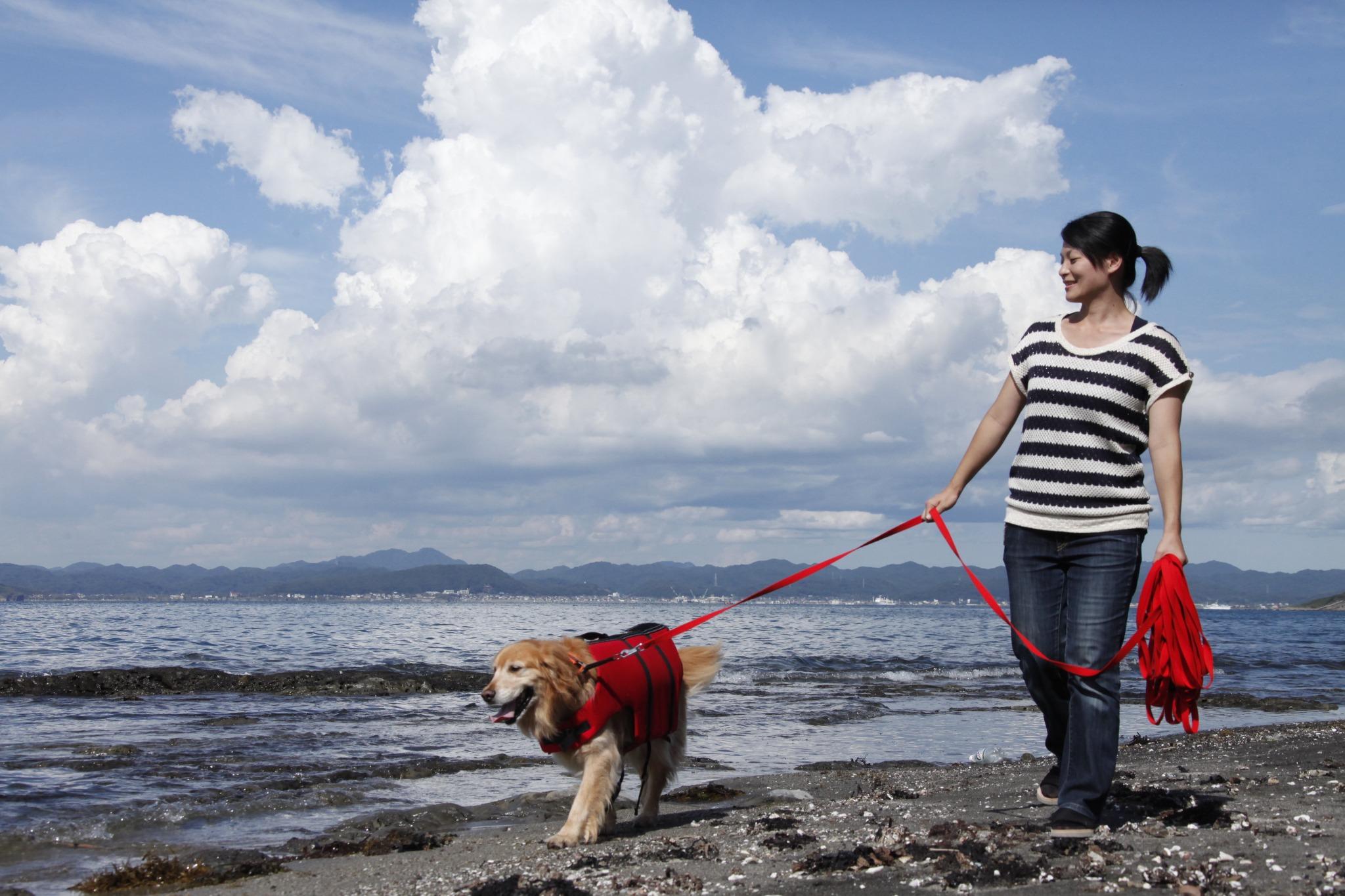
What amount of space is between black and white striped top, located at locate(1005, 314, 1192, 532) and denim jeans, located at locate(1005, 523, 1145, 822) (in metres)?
0.10

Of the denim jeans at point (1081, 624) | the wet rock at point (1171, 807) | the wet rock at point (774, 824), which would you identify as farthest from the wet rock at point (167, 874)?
the wet rock at point (1171, 807)

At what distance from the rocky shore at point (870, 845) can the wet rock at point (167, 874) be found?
0.02 m

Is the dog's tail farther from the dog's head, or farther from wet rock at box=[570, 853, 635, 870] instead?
wet rock at box=[570, 853, 635, 870]

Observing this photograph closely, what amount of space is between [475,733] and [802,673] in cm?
1188

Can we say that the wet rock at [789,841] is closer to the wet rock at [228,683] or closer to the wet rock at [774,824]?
the wet rock at [774,824]

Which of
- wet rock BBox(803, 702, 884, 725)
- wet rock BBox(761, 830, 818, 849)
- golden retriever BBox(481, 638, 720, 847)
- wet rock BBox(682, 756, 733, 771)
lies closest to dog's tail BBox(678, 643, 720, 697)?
golden retriever BBox(481, 638, 720, 847)

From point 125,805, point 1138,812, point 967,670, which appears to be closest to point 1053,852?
point 1138,812

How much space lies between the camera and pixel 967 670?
24.8m

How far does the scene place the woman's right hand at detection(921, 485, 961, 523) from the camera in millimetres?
5047

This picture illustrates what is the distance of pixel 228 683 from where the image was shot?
61.7ft

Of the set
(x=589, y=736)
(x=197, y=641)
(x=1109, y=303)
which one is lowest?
(x=197, y=641)

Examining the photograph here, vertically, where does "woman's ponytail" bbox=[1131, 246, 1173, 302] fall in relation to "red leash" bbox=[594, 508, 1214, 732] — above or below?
above

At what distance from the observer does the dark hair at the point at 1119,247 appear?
183 inches

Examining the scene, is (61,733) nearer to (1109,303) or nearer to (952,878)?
(952,878)
